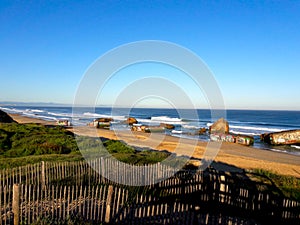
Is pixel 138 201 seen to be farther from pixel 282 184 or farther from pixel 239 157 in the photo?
pixel 239 157

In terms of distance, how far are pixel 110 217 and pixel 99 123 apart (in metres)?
47.7

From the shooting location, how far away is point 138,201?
7.16 metres

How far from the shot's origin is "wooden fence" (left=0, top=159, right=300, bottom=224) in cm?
671

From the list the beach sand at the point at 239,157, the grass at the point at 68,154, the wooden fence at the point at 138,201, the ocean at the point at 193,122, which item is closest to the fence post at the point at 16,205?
the wooden fence at the point at 138,201

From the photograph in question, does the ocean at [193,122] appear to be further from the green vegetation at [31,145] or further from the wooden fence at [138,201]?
the wooden fence at [138,201]

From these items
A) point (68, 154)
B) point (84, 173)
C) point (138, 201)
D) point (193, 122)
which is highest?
point (138, 201)

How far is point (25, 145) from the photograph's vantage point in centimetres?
1794

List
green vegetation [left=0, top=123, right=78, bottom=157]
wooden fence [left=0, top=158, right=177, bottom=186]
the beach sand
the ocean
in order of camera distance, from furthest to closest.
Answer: the ocean < the beach sand < green vegetation [left=0, top=123, right=78, bottom=157] < wooden fence [left=0, top=158, right=177, bottom=186]

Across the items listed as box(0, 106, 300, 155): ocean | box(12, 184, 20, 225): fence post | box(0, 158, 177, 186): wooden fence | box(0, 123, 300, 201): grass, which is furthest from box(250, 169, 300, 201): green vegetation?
box(0, 106, 300, 155): ocean

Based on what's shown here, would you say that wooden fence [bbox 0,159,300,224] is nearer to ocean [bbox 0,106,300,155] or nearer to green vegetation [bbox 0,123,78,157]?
green vegetation [bbox 0,123,78,157]

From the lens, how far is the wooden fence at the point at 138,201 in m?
6.71

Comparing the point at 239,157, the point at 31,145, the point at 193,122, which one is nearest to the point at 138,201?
the point at 31,145

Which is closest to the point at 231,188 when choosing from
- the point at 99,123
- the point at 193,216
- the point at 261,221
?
the point at 261,221

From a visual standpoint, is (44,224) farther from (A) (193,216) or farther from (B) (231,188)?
(B) (231,188)
